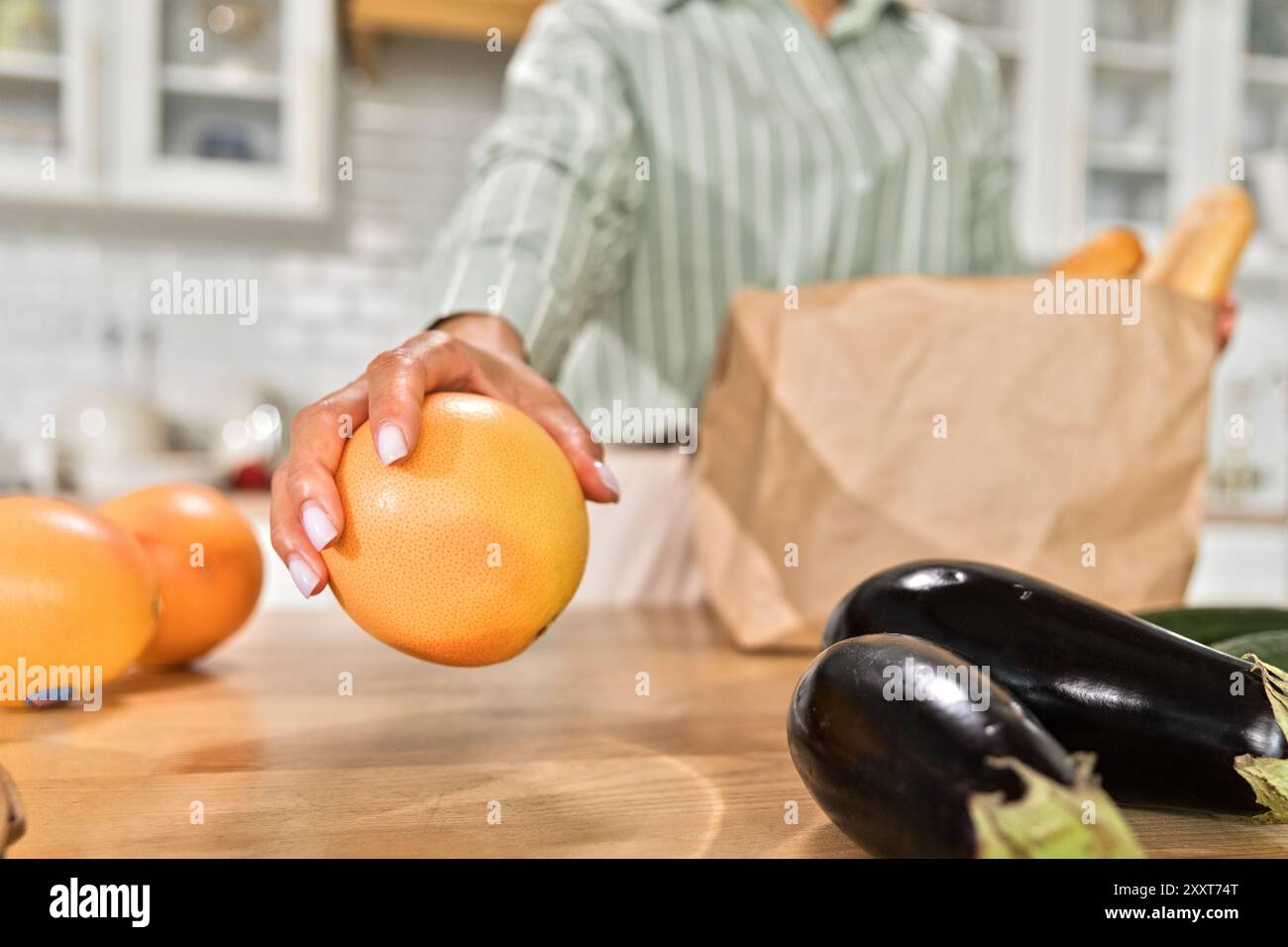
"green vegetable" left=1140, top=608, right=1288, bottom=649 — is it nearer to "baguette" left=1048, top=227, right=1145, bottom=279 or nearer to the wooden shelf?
"baguette" left=1048, top=227, right=1145, bottom=279

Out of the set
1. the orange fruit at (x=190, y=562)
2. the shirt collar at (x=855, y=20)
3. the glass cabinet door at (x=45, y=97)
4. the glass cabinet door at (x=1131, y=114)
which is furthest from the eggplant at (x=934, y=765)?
the glass cabinet door at (x=1131, y=114)

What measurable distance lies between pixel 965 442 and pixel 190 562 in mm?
505

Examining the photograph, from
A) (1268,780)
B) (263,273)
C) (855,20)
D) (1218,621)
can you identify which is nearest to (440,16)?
(263,273)

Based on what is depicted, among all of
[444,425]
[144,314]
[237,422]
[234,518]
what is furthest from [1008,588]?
[144,314]

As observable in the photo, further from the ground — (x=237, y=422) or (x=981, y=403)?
(x=981, y=403)

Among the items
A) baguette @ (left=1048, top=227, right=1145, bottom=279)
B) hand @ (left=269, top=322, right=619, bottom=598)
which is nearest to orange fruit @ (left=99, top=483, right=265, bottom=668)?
hand @ (left=269, top=322, right=619, bottom=598)

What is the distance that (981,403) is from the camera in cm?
70

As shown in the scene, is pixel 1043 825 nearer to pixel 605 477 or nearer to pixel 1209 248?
pixel 605 477

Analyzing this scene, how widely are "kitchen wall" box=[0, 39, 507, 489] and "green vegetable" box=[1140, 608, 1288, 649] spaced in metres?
2.11

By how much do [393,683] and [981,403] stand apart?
0.43 meters

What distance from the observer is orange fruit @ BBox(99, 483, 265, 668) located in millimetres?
581

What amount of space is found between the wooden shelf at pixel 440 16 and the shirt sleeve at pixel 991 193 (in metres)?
1.16

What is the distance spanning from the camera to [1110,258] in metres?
0.88
